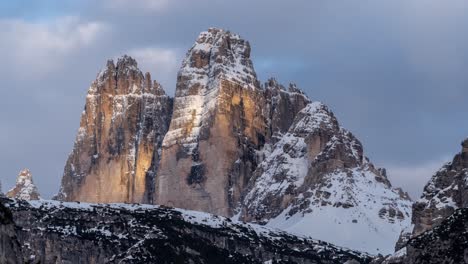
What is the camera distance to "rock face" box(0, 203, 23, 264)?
11831cm

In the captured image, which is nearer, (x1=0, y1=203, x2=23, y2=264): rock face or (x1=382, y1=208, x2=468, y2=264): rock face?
(x1=0, y1=203, x2=23, y2=264): rock face

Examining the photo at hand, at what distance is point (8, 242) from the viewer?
120 m

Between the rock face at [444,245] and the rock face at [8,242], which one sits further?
the rock face at [444,245]

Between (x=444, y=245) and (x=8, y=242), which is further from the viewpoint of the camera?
(x=444, y=245)

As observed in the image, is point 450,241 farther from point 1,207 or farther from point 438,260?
point 1,207

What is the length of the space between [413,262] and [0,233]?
76875 millimetres

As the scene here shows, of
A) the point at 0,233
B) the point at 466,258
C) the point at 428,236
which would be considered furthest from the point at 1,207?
the point at 428,236

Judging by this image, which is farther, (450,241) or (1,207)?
(450,241)

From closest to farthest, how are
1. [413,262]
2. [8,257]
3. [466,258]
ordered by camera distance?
1. [8,257]
2. [466,258]
3. [413,262]

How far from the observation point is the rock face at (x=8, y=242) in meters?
118

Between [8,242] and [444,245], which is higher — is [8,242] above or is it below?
below

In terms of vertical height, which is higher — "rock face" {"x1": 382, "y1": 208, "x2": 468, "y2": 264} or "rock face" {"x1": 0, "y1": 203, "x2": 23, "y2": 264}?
"rock face" {"x1": 382, "y1": 208, "x2": 468, "y2": 264}

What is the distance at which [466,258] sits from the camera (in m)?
172

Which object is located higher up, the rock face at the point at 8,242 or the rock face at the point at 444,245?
the rock face at the point at 444,245
